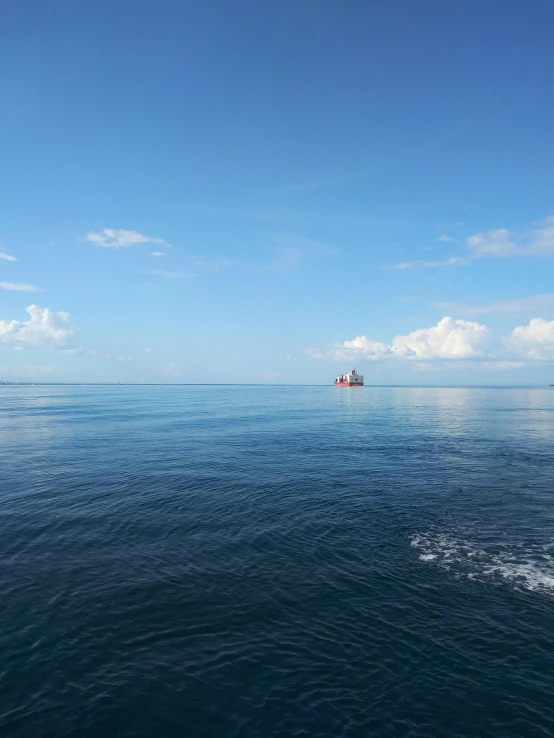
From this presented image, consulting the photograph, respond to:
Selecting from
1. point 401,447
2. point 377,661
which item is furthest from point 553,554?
point 401,447

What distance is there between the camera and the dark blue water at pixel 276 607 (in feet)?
45.8

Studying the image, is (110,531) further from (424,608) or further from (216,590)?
(424,608)

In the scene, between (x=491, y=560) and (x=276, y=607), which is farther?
(x=491, y=560)

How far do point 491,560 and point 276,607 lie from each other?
13.7 meters

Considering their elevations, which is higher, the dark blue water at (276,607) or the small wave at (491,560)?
the small wave at (491,560)

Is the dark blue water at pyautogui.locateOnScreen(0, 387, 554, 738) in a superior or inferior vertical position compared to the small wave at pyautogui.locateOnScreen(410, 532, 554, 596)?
inferior

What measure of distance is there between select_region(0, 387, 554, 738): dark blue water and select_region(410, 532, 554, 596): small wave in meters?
0.14

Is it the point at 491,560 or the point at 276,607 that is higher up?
the point at 491,560

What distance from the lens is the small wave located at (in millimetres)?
22234

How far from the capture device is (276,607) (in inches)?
774

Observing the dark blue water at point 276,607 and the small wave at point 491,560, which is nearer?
the dark blue water at point 276,607

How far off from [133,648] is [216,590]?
201 inches

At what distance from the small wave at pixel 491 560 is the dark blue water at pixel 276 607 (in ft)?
0.45

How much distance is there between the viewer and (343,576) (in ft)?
74.4
